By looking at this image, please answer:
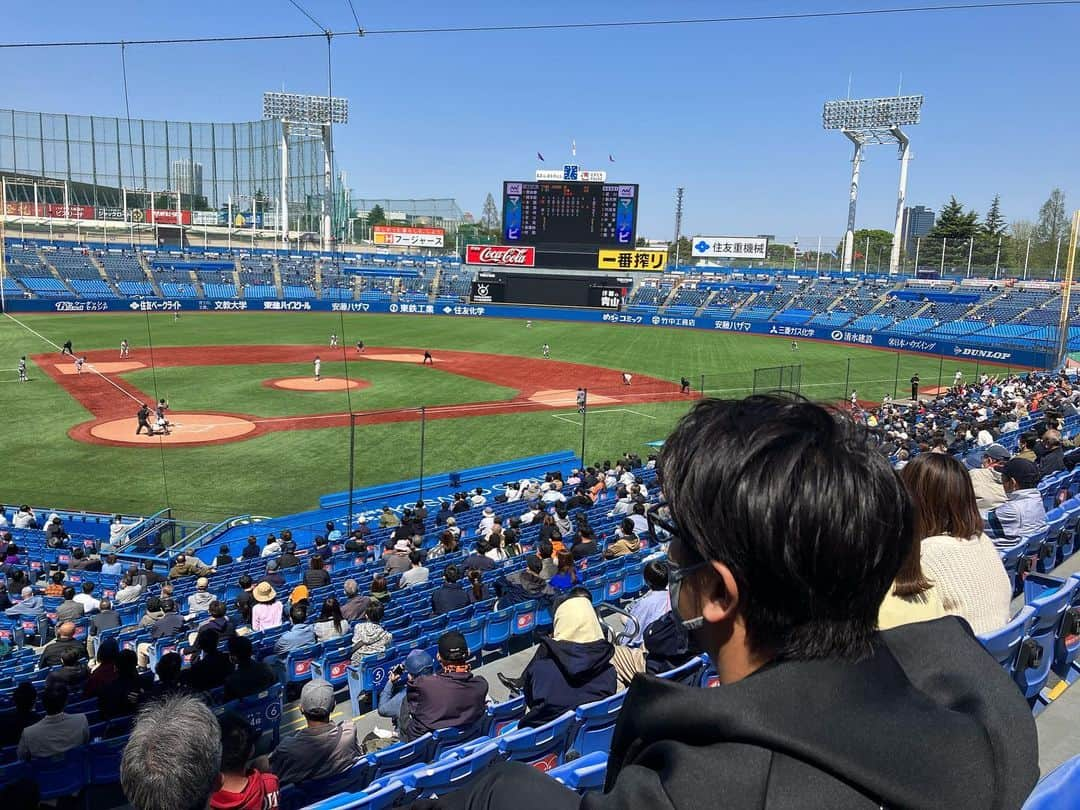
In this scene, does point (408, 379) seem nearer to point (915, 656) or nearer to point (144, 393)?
point (144, 393)

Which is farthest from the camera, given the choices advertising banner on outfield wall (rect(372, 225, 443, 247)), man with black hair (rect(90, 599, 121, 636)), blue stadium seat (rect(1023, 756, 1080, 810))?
advertising banner on outfield wall (rect(372, 225, 443, 247))

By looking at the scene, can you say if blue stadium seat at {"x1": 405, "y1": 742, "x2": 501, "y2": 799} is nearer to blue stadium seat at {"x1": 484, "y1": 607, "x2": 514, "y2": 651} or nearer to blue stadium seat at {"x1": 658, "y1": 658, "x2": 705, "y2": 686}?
blue stadium seat at {"x1": 658, "y1": 658, "x2": 705, "y2": 686}

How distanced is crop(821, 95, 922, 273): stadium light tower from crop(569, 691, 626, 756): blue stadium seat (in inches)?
3137

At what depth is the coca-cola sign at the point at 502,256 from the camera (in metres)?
63.8

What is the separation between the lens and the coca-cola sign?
63.8m

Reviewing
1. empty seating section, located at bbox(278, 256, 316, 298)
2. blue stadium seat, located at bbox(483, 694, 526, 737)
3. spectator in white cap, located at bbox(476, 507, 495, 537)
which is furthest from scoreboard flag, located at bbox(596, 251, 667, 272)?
blue stadium seat, located at bbox(483, 694, 526, 737)

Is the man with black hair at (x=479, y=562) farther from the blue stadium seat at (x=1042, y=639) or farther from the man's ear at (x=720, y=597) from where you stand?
the man's ear at (x=720, y=597)

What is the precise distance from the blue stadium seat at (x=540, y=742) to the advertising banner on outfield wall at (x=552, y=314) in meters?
49.5

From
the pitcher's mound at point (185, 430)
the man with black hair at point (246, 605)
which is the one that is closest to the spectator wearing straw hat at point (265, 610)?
the man with black hair at point (246, 605)

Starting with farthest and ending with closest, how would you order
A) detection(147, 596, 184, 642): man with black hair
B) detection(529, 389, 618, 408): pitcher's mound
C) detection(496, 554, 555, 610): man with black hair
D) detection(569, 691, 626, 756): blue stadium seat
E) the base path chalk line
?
detection(529, 389, 618, 408): pitcher's mound → the base path chalk line → detection(496, 554, 555, 610): man with black hair → detection(147, 596, 184, 642): man with black hair → detection(569, 691, 626, 756): blue stadium seat

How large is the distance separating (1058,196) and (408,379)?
99042 mm

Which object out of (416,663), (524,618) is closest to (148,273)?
(524,618)

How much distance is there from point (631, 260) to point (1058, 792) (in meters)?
62.3

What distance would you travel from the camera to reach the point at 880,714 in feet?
4.07
